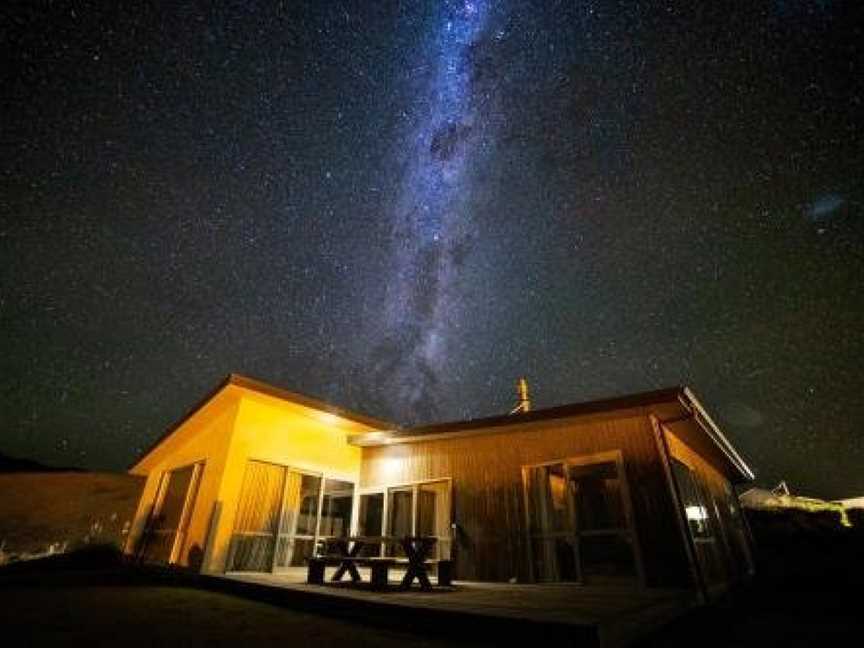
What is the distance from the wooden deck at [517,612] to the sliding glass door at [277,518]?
3417 mm

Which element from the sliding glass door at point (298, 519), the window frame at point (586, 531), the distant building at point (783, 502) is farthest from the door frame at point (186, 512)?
the distant building at point (783, 502)

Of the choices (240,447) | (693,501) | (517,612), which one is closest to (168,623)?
(517,612)

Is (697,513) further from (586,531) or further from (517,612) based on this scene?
(517,612)

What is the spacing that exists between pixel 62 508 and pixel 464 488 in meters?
22.8

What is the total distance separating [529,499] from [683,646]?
387 centimetres

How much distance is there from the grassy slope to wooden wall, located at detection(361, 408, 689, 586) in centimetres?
2008

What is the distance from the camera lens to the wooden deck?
374 cm

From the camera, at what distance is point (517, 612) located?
4.29m

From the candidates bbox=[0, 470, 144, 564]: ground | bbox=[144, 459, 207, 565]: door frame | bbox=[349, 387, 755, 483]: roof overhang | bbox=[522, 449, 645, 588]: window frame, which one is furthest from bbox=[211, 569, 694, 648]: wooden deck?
bbox=[0, 470, 144, 564]: ground

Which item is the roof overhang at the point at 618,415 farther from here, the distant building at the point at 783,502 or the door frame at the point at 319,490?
the distant building at the point at 783,502

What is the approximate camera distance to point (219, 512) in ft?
31.3

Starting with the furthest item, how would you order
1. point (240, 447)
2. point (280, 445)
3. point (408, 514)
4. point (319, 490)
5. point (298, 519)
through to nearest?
point (319, 490), point (408, 514), point (298, 519), point (280, 445), point (240, 447)

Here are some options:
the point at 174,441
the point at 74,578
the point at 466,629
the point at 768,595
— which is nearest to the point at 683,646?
the point at 466,629

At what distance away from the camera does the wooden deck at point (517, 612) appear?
→ 3.74 metres
